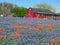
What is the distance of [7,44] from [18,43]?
23cm

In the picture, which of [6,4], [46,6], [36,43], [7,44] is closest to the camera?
[7,44]

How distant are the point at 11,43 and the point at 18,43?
139 millimetres

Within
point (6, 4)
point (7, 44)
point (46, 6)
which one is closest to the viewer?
point (7, 44)

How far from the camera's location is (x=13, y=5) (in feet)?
271

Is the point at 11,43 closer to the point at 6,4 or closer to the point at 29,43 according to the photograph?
the point at 29,43

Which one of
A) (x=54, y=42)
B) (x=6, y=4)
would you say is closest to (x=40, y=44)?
(x=54, y=42)

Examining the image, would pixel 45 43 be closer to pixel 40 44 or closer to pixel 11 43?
pixel 40 44

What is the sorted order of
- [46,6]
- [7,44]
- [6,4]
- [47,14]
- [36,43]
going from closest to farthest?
[7,44] → [36,43] → [47,14] → [6,4] → [46,6]

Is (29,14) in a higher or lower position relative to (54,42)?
lower

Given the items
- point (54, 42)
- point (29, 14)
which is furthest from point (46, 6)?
point (54, 42)

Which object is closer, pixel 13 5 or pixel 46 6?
pixel 13 5

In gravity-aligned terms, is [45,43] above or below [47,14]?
above

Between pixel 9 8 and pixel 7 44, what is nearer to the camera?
pixel 7 44

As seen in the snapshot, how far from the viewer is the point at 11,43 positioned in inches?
154
